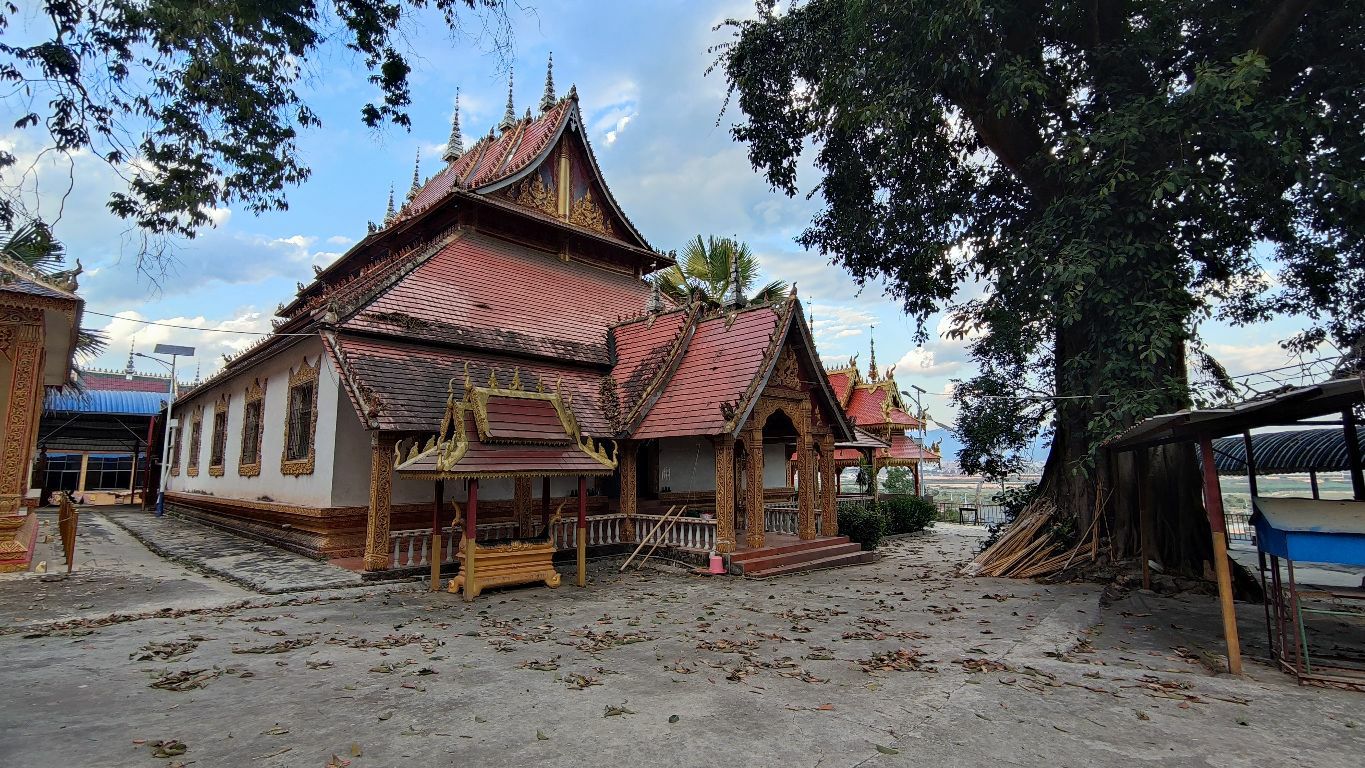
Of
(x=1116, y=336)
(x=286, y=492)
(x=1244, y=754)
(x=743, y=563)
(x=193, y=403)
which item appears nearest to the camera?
(x=1244, y=754)

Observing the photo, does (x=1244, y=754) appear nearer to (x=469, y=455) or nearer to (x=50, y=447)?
(x=469, y=455)

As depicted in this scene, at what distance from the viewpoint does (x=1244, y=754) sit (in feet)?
14.2

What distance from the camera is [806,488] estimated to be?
1397cm

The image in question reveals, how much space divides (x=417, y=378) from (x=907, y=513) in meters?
16.8

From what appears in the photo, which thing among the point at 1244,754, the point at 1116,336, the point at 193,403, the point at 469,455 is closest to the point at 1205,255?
the point at 1116,336

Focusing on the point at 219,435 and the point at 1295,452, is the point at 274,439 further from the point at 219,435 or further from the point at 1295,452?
the point at 1295,452

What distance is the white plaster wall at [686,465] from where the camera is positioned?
16.3 metres

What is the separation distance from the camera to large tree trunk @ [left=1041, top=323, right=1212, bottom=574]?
1070 cm

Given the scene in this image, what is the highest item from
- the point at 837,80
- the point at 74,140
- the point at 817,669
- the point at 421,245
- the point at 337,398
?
the point at 837,80

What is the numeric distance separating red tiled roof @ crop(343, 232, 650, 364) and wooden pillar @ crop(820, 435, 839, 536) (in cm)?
574

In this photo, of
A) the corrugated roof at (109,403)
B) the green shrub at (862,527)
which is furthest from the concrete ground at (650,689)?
the corrugated roof at (109,403)

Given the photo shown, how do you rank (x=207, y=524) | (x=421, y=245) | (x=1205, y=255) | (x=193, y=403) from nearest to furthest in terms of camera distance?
(x=1205, y=255)
(x=421, y=245)
(x=207, y=524)
(x=193, y=403)

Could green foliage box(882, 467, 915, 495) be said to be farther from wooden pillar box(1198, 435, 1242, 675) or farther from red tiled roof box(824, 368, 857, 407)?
wooden pillar box(1198, 435, 1242, 675)

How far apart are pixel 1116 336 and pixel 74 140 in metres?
12.3
